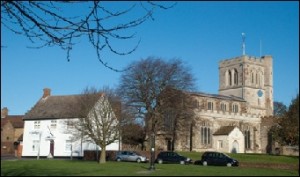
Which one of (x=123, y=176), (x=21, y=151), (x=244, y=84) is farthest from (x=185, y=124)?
(x=123, y=176)

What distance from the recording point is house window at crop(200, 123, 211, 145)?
71000 mm

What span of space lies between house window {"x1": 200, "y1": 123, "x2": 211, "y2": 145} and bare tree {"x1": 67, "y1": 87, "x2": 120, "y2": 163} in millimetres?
27247

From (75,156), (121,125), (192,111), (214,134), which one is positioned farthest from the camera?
(214,134)

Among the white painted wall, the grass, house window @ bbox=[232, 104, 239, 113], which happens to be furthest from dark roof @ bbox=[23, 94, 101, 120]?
house window @ bbox=[232, 104, 239, 113]

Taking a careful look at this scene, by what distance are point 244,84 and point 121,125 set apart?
1950 inches

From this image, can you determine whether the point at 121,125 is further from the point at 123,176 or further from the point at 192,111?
the point at 123,176

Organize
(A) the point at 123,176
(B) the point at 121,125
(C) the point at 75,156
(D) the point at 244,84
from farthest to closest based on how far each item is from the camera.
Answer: (D) the point at 244,84, (C) the point at 75,156, (B) the point at 121,125, (A) the point at 123,176

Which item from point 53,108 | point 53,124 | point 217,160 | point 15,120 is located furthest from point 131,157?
point 15,120

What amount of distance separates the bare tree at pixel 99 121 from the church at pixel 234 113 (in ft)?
61.6

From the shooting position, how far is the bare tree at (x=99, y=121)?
42.9m

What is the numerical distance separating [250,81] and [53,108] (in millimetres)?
46374

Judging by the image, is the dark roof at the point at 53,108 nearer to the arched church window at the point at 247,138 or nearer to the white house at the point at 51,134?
the white house at the point at 51,134

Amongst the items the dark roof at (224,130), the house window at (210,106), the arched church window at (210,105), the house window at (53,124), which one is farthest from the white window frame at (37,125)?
the arched church window at (210,105)

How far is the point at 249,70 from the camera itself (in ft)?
298
